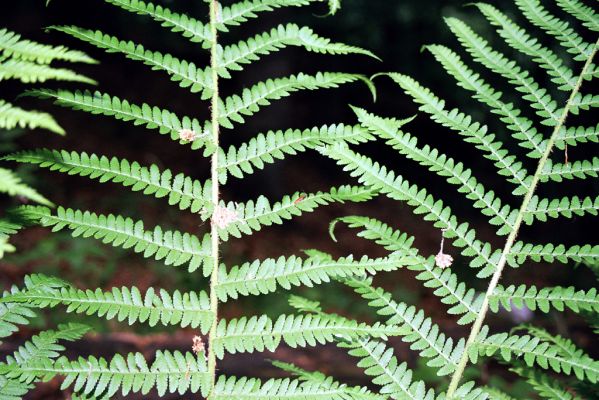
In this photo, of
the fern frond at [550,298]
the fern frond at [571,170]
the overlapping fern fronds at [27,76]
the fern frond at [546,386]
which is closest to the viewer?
the overlapping fern fronds at [27,76]

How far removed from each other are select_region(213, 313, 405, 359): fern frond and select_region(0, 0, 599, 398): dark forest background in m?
1.59

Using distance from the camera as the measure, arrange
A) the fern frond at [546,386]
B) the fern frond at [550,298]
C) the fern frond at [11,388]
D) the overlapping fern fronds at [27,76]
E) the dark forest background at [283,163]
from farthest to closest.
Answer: the dark forest background at [283,163] → the fern frond at [546,386] → the fern frond at [550,298] → the fern frond at [11,388] → the overlapping fern fronds at [27,76]

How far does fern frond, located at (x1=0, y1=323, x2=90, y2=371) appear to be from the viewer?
1.49m

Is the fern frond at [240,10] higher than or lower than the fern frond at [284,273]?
higher

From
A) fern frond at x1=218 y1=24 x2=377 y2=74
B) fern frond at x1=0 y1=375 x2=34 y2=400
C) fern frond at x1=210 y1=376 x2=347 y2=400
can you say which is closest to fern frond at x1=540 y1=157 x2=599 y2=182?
fern frond at x1=218 y1=24 x2=377 y2=74

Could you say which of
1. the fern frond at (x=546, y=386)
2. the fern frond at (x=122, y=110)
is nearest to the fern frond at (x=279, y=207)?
the fern frond at (x=122, y=110)

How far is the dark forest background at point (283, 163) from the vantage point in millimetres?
5906

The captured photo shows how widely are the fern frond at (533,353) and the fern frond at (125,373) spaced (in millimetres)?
794

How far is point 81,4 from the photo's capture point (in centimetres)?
1192

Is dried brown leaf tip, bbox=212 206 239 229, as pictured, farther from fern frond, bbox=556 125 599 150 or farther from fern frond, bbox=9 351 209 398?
fern frond, bbox=556 125 599 150

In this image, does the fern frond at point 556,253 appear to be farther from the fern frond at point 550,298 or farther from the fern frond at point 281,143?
the fern frond at point 281,143

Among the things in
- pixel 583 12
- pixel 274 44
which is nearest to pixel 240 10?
pixel 274 44

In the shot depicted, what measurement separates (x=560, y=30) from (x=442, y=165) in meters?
0.59

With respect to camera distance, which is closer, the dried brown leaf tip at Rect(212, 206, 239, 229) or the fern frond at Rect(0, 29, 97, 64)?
the fern frond at Rect(0, 29, 97, 64)
